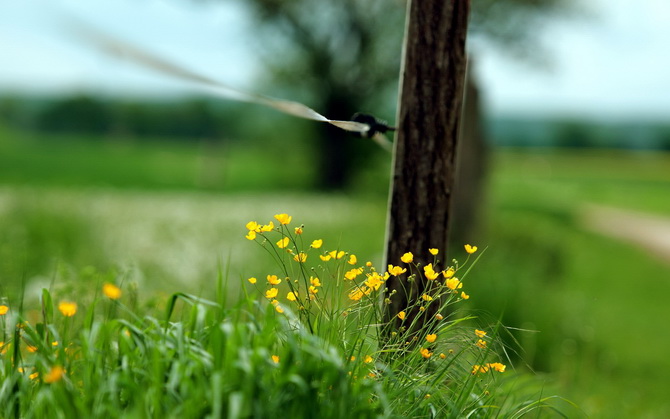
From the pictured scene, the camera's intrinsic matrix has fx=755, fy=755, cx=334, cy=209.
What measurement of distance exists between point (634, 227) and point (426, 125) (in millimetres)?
17271

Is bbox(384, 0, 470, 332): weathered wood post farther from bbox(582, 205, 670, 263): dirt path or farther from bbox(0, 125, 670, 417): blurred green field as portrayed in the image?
bbox(582, 205, 670, 263): dirt path

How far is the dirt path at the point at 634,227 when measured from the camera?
50.7 ft

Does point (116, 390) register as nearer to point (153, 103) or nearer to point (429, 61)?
point (429, 61)

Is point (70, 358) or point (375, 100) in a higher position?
point (375, 100)

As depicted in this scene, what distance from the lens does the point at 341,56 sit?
822 inches

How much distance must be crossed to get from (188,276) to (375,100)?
15032mm

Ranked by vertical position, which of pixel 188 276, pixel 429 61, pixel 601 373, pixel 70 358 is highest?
pixel 429 61

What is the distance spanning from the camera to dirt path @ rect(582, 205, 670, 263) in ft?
50.7

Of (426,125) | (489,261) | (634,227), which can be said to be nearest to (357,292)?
(426,125)

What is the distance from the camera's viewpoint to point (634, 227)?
18625 millimetres

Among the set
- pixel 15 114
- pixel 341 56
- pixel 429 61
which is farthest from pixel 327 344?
pixel 15 114

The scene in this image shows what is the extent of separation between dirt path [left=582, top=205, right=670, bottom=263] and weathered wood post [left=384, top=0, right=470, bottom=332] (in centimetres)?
1213

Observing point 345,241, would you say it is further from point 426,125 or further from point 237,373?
point 237,373

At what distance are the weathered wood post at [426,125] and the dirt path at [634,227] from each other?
39.8 ft
